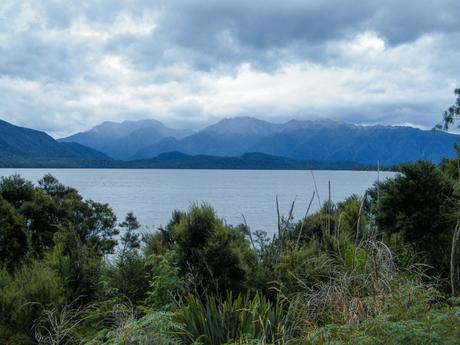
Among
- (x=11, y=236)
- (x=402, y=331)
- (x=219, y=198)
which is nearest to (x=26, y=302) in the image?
(x=11, y=236)

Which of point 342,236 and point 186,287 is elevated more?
point 342,236

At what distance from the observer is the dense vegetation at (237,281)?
5.68m

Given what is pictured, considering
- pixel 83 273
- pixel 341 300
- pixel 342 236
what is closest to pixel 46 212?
pixel 83 273

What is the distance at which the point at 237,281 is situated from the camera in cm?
861

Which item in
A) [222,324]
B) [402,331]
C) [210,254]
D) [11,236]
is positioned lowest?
[222,324]

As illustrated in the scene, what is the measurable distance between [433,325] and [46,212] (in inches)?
452

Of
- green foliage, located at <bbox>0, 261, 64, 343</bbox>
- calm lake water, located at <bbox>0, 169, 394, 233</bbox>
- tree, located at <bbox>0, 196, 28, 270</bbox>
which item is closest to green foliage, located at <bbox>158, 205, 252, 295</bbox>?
calm lake water, located at <bbox>0, 169, 394, 233</bbox>

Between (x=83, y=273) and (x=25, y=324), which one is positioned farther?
(x=83, y=273)

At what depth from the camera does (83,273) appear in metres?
8.66

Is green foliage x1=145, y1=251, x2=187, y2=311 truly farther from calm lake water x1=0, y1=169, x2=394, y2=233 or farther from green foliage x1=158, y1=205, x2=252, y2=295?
calm lake water x1=0, y1=169, x2=394, y2=233

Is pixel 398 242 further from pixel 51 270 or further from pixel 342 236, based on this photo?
pixel 51 270

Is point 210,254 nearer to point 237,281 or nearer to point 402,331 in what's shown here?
point 237,281

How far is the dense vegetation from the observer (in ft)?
18.6

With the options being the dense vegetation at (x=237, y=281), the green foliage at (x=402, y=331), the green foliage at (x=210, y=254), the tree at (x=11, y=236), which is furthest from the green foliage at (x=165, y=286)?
the tree at (x=11, y=236)
